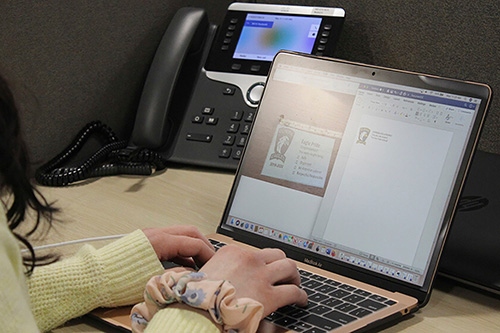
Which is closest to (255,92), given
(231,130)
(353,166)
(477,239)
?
(231,130)

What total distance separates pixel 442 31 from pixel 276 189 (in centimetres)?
40

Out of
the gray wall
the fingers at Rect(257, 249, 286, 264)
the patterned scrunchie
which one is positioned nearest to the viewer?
the patterned scrunchie

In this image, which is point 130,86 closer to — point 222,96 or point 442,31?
point 222,96

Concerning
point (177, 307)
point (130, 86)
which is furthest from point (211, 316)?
point (130, 86)

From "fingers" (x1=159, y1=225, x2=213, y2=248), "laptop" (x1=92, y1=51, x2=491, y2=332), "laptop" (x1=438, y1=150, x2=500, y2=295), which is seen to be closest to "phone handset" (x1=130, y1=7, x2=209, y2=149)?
"laptop" (x1=92, y1=51, x2=491, y2=332)

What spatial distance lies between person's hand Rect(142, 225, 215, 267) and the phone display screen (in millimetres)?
476

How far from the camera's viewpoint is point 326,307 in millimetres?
611

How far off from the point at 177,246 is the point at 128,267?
0.06 meters

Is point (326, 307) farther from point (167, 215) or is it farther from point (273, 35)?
point (273, 35)

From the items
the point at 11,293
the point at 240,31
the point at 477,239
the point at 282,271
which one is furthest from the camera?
the point at 240,31

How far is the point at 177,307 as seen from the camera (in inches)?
20.3

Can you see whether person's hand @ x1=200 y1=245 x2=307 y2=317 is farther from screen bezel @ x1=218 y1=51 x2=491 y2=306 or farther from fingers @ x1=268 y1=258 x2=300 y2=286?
screen bezel @ x1=218 y1=51 x2=491 y2=306

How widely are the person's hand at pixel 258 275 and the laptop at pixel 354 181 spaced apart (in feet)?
0.07

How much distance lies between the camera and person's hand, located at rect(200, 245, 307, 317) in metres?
0.56
